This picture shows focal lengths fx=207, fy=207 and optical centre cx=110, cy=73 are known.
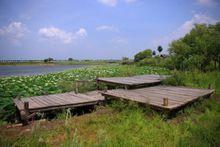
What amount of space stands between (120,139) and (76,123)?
2050 millimetres

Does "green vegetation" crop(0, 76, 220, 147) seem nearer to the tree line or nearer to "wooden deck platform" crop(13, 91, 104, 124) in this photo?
"wooden deck platform" crop(13, 91, 104, 124)

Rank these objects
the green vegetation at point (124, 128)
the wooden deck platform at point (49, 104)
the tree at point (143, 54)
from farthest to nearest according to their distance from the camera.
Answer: the tree at point (143, 54) < the wooden deck platform at point (49, 104) < the green vegetation at point (124, 128)

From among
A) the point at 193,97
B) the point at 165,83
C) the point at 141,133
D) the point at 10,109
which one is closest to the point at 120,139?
the point at 141,133

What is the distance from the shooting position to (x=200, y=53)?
18.2 metres

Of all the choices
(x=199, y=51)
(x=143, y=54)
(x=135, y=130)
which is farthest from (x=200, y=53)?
(x=143, y=54)

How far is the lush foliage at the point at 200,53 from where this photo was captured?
16620 millimetres

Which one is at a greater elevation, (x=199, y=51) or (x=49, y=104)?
(x=199, y=51)

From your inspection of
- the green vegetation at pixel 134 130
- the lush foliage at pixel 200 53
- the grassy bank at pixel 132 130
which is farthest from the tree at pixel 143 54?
the green vegetation at pixel 134 130

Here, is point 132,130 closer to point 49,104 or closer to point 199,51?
point 49,104

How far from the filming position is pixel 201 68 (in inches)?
729

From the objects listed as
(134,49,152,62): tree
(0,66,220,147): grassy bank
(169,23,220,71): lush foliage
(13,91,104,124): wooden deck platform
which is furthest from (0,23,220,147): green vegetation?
(134,49,152,62): tree

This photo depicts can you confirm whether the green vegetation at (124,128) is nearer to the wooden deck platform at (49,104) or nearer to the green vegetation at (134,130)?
the green vegetation at (134,130)

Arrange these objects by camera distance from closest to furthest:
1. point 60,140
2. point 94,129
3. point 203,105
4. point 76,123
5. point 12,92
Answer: point 60,140 → point 94,129 → point 76,123 → point 203,105 → point 12,92

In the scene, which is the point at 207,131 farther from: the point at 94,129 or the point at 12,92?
the point at 12,92
